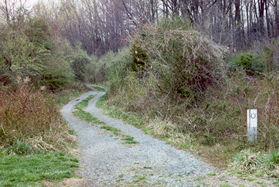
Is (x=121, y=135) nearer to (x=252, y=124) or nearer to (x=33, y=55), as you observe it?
(x=252, y=124)

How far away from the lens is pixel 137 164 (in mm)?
6293

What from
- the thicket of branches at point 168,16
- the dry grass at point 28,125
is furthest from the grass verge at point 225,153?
the thicket of branches at point 168,16

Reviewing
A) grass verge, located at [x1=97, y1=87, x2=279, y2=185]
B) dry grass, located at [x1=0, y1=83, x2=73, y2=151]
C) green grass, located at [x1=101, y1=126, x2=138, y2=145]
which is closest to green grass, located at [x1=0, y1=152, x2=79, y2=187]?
dry grass, located at [x1=0, y1=83, x2=73, y2=151]

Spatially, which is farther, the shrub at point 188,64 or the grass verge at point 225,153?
the shrub at point 188,64

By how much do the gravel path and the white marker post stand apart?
147 centimetres

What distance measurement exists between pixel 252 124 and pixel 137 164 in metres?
2.89

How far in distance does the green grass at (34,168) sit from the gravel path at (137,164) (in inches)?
15.2

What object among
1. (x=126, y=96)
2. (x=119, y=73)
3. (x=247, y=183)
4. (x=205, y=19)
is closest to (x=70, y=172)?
(x=247, y=183)

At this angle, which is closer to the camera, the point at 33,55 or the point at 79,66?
the point at 33,55

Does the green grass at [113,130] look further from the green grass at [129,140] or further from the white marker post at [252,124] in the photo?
the white marker post at [252,124]

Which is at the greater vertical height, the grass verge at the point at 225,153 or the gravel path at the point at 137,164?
the grass verge at the point at 225,153

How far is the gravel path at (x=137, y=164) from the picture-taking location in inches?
205

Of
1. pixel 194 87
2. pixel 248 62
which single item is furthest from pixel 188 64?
pixel 248 62

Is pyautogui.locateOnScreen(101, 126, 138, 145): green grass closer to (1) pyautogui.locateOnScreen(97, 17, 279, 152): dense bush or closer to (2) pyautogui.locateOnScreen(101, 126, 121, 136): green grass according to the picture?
(2) pyautogui.locateOnScreen(101, 126, 121, 136): green grass
